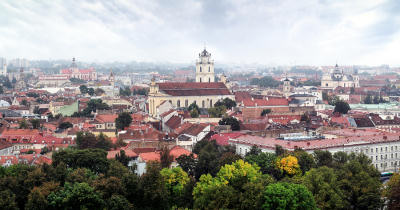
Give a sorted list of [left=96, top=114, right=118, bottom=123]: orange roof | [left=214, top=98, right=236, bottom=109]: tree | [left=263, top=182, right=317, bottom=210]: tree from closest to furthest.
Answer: [left=263, top=182, right=317, bottom=210]: tree → [left=96, top=114, right=118, bottom=123]: orange roof → [left=214, top=98, right=236, bottom=109]: tree

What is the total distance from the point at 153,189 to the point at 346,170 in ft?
34.3

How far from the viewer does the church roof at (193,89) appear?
76.0 meters

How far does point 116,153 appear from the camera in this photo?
3756cm

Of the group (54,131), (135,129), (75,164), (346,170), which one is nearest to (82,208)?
(75,164)

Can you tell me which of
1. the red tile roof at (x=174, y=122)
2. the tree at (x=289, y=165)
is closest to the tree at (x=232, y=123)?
the red tile roof at (x=174, y=122)

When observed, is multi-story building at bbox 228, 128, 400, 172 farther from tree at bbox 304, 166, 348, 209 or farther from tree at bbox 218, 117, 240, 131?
tree at bbox 304, 166, 348, 209

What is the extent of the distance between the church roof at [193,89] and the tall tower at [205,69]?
1323cm

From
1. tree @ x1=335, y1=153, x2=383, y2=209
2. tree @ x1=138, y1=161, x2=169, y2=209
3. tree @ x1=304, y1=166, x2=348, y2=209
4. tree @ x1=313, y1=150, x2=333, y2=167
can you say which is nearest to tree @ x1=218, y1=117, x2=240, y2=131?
tree @ x1=313, y1=150, x2=333, y2=167

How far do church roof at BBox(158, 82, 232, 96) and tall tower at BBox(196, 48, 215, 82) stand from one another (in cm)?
1323

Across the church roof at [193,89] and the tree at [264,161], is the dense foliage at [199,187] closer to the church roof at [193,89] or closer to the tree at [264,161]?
the tree at [264,161]

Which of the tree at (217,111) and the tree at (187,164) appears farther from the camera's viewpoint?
the tree at (217,111)

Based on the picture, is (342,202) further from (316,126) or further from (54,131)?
(54,131)

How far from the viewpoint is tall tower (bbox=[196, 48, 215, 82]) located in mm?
94562

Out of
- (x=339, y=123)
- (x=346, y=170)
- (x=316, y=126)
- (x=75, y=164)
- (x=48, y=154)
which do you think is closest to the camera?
(x=346, y=170)
